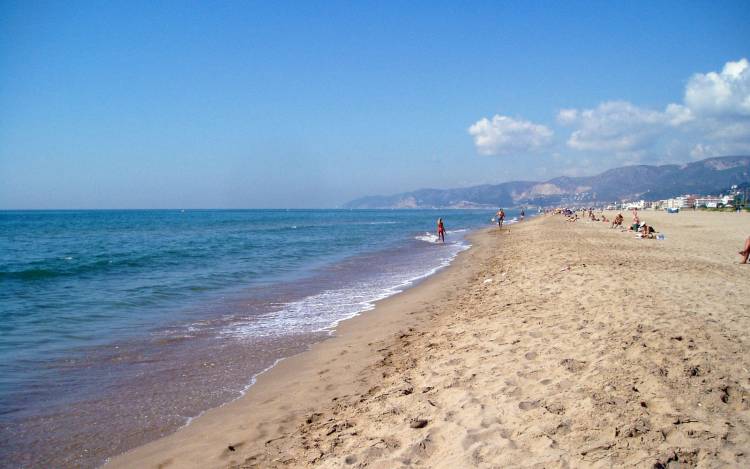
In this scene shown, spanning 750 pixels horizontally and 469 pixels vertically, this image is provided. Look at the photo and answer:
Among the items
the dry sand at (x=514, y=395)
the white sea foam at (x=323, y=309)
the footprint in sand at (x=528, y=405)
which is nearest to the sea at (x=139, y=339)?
the white sea foam at (x=323, y=309)

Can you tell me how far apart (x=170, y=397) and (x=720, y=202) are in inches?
4589

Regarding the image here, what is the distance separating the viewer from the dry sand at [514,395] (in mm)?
3656

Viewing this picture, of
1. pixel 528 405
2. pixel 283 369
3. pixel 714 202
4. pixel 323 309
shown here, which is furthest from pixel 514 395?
pixel 714 202

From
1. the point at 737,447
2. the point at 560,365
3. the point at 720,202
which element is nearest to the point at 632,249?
the point at 560,365

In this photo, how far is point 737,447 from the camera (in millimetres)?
3387

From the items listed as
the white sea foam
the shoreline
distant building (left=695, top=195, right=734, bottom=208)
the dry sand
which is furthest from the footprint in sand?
distant building (left=695, top=195, right=734, bottom=208)

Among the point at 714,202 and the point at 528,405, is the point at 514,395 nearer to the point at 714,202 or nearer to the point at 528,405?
the point at 528,405

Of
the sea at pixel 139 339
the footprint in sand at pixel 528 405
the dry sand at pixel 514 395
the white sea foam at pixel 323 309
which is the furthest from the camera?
the white sea foam at pixel 323 309

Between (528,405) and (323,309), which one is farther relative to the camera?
(323,309)

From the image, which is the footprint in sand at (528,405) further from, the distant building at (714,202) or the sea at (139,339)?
the distant building at (714,202)

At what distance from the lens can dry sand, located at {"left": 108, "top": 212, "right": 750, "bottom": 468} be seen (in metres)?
3.66

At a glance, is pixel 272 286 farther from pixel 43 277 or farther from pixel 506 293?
pixel 43 277

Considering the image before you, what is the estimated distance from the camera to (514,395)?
182 inches

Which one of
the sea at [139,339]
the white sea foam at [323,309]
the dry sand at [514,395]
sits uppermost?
the dry sand at [514,395]
